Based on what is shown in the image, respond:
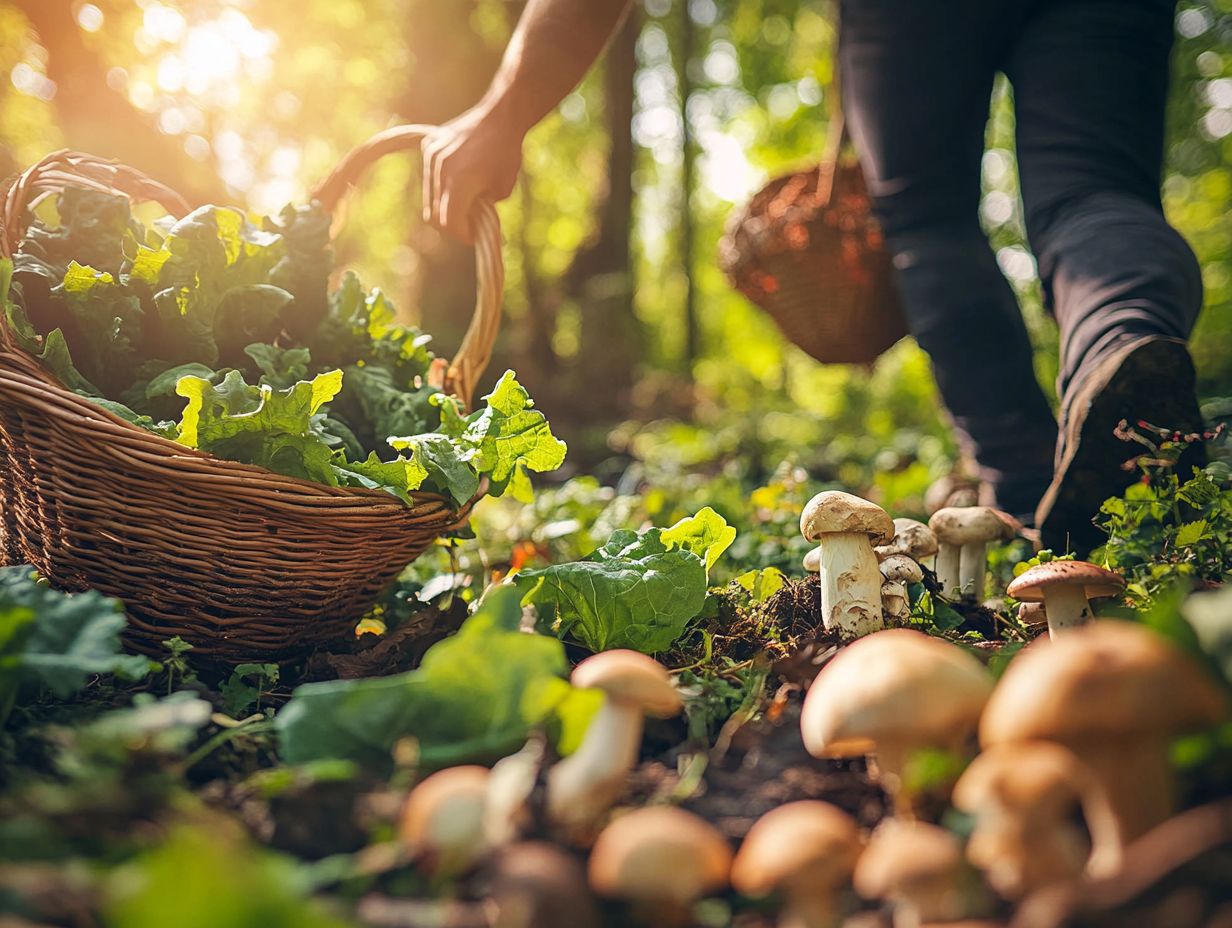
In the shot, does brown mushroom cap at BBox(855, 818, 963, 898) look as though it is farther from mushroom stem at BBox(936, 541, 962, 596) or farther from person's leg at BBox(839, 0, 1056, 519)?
person's leg at BBox(839, 0, 1056, 519)

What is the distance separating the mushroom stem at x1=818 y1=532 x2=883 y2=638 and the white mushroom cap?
47mm

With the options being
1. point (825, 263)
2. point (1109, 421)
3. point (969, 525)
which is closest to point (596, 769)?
point (969, 525)

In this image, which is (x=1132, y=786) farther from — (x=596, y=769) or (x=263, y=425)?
(x=263, y=425)

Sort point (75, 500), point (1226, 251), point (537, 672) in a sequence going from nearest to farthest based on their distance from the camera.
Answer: point (537, 672)
point (75, 500)
point (1226, 251)

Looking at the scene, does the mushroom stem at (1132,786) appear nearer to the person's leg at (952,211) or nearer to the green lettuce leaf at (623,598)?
the green lettuce leaf at (623,598)

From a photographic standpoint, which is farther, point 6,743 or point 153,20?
point 153,20

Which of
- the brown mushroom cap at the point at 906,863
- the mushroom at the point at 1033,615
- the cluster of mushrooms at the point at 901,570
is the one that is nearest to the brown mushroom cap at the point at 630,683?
the brown mushroom cap at the point at 906,863

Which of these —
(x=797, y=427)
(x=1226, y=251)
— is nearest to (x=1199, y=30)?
(x=1226, y=251)

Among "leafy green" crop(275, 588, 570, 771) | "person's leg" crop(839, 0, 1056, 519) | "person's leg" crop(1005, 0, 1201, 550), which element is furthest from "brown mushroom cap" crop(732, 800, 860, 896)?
"person's leg" crop(839, 0, 1056, 519)

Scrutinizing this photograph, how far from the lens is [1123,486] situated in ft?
7.57

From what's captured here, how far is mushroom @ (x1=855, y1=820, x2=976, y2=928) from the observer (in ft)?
3.30

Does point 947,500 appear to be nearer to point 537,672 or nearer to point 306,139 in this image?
point 537,672

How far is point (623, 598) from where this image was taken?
202 centimetres

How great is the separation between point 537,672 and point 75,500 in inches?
45.5
